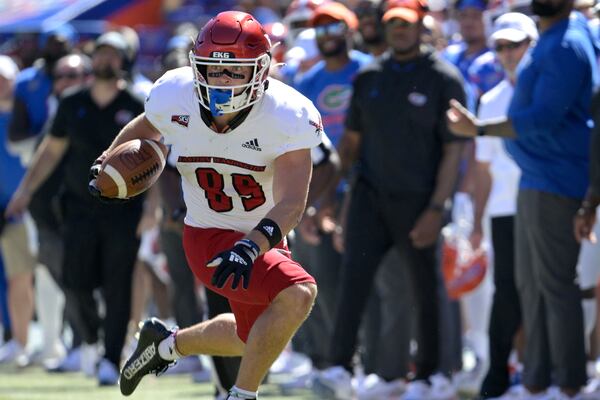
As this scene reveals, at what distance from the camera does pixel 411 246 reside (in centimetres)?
870

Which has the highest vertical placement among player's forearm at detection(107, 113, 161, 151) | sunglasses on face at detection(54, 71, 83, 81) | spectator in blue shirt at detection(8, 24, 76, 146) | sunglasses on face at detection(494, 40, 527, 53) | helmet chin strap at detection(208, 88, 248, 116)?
helmet chin strap at detection(208, 88, 248, 116)

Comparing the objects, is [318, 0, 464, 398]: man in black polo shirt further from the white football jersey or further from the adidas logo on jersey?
the adidas logo on jersey

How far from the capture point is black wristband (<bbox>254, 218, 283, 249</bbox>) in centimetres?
603

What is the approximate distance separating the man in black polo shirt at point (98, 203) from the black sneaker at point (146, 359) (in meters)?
2.41

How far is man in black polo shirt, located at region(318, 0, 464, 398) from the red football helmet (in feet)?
7.94

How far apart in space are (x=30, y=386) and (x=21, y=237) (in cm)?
203

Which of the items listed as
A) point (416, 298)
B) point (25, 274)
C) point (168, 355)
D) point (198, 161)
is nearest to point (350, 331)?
point (416, 298)

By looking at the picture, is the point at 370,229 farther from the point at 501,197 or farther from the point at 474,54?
the point at 474,54

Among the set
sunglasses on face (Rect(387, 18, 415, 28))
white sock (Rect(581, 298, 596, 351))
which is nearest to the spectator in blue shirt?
sunglasses on face (Rect(387, 18, 415, 28))

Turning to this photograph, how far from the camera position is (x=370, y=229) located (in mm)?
8734

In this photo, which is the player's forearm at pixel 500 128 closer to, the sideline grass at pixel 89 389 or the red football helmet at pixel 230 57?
the red football helmet at pixel 230 57

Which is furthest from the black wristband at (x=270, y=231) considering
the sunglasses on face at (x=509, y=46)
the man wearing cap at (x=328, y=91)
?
the man wearing cap at (x=328, y=91)

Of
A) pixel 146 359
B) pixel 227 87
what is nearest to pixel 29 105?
pixel 146 359

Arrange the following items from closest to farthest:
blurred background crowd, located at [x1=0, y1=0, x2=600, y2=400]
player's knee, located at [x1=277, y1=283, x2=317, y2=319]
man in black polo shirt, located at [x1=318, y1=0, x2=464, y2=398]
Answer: player's knee, located at [x1=277, y1=283, x2=317, y2=319], blurred background crowd, located at [x1=0, y1=0, x2=600, y2=400], man in black polo shirt, located at [x1=318, y1=0, x2=464, y2=398]
